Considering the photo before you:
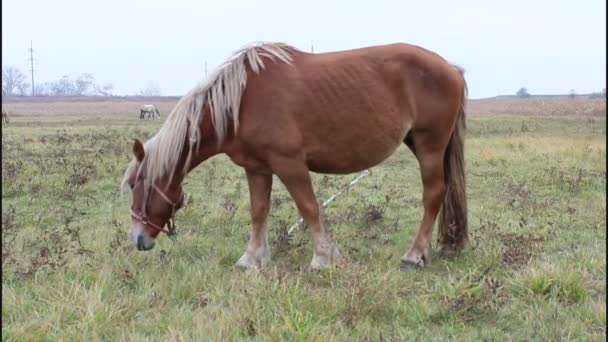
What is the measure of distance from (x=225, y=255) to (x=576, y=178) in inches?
243

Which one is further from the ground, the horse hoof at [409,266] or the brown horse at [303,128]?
the brown horse at [303,128]

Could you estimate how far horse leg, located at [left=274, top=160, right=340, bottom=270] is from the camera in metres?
4.21

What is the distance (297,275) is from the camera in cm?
406

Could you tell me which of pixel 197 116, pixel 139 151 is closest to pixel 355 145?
pixel 197 116

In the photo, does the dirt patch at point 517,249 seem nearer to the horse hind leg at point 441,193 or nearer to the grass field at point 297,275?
the grass field at point 297,275

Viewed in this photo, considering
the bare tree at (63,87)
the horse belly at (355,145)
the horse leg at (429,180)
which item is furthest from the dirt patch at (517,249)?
the bare tree at (63,87)

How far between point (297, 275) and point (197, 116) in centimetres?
141

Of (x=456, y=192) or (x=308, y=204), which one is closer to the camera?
(x=308, y=204)

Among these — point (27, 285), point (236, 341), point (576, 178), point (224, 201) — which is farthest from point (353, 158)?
point (576, 178)

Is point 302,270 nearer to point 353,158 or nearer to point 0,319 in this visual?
point 353,158

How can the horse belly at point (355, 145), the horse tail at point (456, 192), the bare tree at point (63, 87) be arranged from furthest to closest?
the bare tree at point (63, 87) → the horse tail at point (456, 192) → the horse belly at point (355, 145)

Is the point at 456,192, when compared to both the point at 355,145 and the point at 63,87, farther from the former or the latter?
the point at 63,87

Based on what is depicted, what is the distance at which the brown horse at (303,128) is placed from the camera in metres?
4.14

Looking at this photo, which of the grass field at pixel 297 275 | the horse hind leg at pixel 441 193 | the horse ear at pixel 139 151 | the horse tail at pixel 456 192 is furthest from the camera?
the horse tail at pixel 456 192
